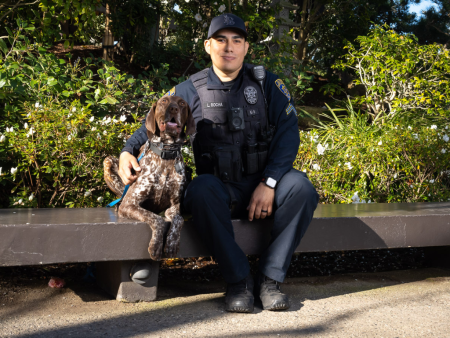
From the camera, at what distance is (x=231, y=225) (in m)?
2.71

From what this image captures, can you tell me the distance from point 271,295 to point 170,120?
3.96 ft

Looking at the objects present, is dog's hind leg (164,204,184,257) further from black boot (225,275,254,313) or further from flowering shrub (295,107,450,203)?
flowering shrub (295,107,450,203)

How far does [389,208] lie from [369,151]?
1305 millimetres

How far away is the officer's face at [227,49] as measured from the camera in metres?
3.02

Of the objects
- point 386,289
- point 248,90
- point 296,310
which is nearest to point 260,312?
point 296,310

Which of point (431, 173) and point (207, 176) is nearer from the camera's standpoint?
point (207, 176)

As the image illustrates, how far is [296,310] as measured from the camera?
2.76m

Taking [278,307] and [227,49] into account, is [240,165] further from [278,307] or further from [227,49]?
[278,307]

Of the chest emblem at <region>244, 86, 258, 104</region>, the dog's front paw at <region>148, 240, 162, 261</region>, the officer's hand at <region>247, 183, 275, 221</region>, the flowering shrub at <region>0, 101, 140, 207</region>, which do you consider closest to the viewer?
the dog's front paw at <region>148, 240, 162, 261</region>

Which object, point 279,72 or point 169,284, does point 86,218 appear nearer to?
point 169,284

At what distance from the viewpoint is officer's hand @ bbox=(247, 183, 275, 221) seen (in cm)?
279

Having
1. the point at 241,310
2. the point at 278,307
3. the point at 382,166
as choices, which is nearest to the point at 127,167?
the point at 241,310

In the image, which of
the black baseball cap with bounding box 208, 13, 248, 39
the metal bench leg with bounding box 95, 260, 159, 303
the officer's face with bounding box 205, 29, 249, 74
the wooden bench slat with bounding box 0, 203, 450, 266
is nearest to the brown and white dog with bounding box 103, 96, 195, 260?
the wooden bench slat with bounding box 0, 203, 450, 266

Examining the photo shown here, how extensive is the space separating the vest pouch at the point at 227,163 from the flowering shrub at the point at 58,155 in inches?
51.9
